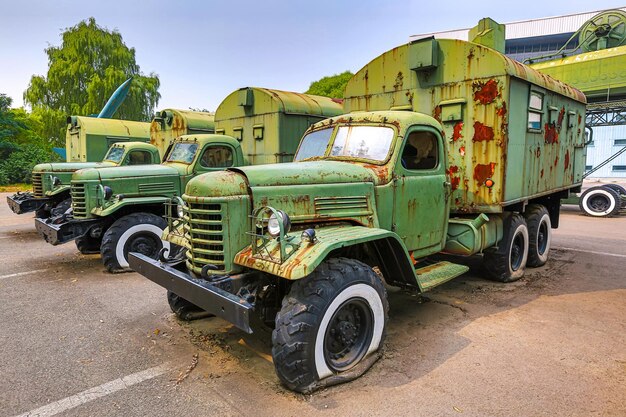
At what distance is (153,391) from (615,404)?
138 inches

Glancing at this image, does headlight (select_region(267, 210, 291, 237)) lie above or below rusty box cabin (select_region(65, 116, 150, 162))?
below

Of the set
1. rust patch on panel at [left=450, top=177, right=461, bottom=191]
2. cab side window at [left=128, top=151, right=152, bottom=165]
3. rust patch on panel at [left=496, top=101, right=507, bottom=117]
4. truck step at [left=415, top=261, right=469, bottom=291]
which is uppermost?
rust patch on panel at [left=496, top=101, right=507, bottom=117]

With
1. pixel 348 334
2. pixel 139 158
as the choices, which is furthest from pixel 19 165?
pixel 348 334

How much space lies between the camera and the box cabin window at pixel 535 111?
20.2 feet

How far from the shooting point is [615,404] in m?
3.20

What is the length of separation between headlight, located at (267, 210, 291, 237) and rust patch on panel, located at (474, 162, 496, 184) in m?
3.40

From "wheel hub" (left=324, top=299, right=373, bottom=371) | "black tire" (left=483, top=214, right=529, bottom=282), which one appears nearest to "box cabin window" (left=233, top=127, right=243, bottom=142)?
"black tire" (left=483, top=214, right=529, bottom=282)

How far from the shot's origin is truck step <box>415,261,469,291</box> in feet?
14.9

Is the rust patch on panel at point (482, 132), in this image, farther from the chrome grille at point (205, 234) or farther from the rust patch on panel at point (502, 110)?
the chrome grille at point (205, 234)

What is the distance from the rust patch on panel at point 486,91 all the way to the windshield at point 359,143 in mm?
1818

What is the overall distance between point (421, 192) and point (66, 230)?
5728mm

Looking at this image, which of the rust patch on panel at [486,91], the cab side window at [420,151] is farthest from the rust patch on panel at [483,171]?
the cab side window at [420,151]

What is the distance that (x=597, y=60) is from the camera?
16406mm

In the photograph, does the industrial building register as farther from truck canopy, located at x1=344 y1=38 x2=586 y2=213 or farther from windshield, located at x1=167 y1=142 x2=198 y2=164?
windshield, located at x1=167 y1=142 x2=198 y2=164
